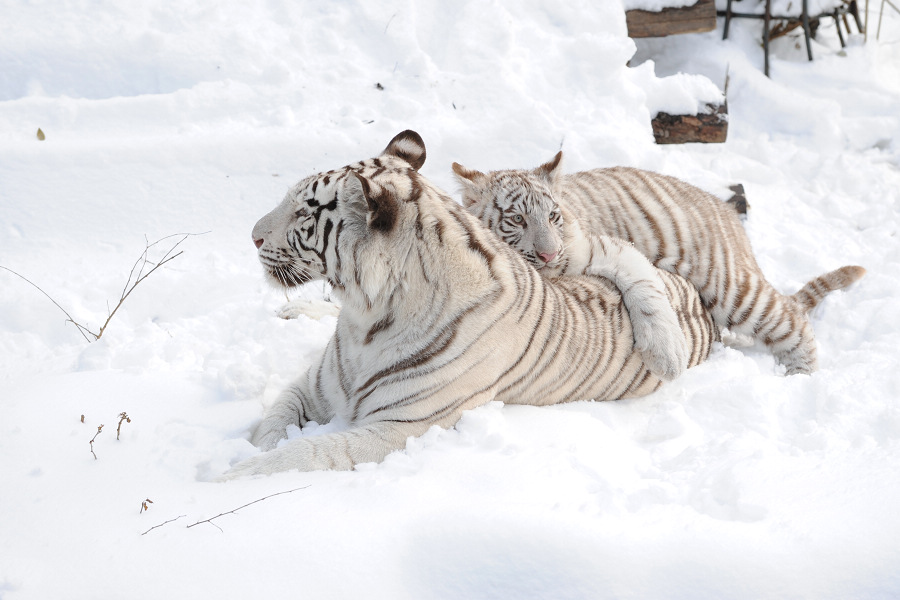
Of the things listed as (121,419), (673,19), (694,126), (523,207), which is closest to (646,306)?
(523,207)

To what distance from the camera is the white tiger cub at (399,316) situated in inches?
93.4

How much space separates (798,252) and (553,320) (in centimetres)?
231

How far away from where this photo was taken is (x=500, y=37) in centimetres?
531

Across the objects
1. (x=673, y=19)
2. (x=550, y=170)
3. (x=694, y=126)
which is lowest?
(x=694, y=126)

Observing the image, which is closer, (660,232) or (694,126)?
(660,232)

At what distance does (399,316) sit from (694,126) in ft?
10.8

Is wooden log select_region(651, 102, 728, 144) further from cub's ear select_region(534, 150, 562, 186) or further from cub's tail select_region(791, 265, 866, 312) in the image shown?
cub's ear select_region(534, 150, 562, 186)

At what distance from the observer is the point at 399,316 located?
8.11 feet

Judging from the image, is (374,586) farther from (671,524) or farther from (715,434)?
(715,434)

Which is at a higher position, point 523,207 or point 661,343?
point 523,207

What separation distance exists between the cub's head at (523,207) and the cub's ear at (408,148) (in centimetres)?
60

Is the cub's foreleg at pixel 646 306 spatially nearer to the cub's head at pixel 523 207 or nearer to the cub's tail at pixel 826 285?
the cub's head at pixel 523 207

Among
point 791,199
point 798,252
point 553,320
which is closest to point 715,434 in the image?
point 553,320

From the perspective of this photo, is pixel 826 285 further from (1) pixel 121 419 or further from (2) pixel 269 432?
(1) pixel 121 419
